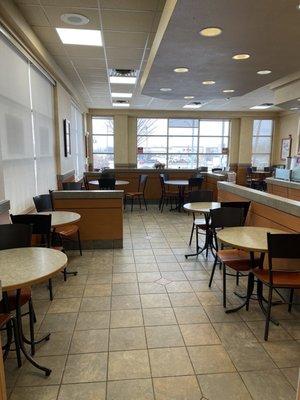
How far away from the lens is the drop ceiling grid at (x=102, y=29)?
3.27 m

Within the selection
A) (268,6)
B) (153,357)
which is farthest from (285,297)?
(268,6)

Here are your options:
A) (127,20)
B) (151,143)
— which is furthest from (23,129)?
(151,143)

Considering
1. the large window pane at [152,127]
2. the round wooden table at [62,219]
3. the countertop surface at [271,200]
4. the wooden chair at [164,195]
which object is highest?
the large window pane at [152,127]

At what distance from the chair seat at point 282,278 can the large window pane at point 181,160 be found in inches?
371

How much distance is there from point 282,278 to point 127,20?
11.2 ft

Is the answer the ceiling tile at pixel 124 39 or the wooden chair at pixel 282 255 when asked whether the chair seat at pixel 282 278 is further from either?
the ceiling tile at pixel 124 39

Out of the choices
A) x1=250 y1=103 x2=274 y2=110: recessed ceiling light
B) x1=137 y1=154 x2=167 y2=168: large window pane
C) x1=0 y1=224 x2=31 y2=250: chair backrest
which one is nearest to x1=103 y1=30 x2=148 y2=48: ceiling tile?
x1=0 y1=224 x2=31 y2=250: chair backrest

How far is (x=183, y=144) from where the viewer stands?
1172 centimetres

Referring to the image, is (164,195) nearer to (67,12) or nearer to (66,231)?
(66,231)

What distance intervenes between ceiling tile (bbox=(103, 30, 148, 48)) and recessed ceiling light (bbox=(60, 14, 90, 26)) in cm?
36

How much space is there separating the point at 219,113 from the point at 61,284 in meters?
9.91

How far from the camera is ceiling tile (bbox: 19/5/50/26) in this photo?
3.35 meters

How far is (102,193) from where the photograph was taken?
4.41 meters

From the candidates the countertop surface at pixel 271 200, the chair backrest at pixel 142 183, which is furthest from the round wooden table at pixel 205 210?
the chair backrest at pixel 142 183
